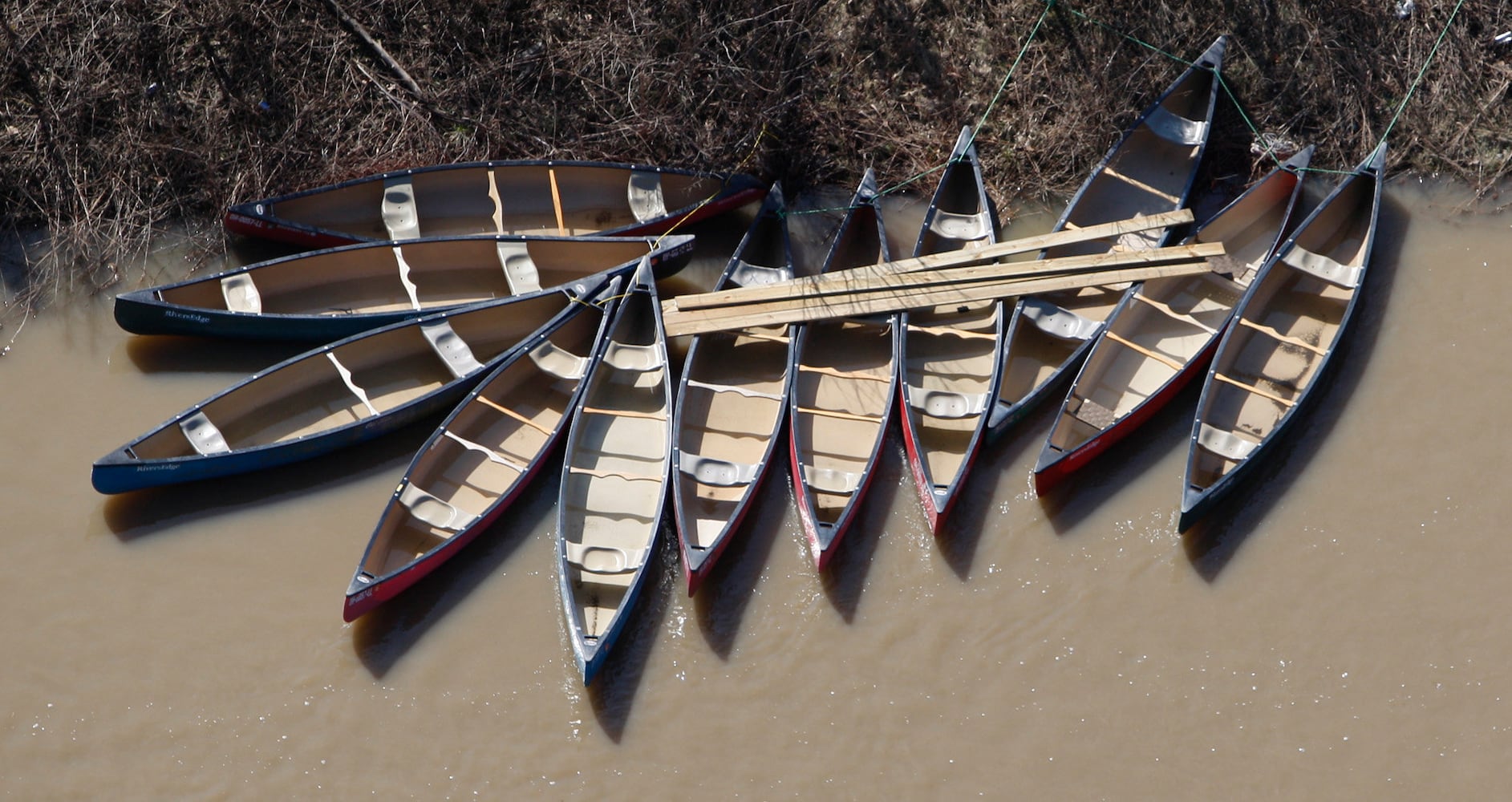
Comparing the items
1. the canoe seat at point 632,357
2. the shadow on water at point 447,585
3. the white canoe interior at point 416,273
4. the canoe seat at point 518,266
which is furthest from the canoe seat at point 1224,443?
the canoe seat at point 518,266

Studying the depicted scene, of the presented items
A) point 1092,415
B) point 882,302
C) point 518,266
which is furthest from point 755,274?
point 1092,415

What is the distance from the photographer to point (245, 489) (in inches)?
465

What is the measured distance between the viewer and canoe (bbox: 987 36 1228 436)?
1229cm

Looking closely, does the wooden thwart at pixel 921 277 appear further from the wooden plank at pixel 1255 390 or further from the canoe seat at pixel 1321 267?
the wooden plank at pixel 1255 390

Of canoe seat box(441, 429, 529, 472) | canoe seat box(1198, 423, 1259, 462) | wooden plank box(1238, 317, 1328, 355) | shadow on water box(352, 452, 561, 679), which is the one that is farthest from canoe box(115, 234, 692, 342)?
wooden plank box(1238, 317, 1328, 355)

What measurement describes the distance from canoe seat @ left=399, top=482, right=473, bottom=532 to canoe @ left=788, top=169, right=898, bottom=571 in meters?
2.95

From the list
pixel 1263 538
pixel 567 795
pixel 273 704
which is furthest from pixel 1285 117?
pixel 273 704

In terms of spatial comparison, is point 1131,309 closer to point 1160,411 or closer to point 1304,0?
point 1160,411

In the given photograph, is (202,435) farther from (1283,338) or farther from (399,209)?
(1283,338)

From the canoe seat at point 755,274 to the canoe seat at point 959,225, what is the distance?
5.33ft

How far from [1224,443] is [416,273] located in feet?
25.5

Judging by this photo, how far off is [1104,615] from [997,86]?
19.6ft

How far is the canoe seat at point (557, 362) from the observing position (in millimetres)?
12188

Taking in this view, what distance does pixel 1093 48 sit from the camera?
14086mm
